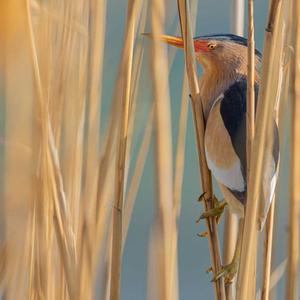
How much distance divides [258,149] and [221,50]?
55cm

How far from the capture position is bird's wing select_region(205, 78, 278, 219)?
1.23 meters

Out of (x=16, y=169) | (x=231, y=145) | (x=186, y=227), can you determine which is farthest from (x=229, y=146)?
(x=186, y=227)

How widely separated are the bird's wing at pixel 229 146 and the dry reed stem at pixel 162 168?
0.22ft

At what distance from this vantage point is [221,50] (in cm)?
151

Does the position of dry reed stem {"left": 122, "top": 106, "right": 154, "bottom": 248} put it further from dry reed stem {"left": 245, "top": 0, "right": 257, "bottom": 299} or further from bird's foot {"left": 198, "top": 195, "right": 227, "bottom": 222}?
dry reed stem {"left": 245, "top": 0, "right": 257, "bottom": 299}

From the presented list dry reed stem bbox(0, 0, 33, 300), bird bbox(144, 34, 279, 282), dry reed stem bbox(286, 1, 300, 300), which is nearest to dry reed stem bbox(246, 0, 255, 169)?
bird bbox(144, 34, 279, 282)

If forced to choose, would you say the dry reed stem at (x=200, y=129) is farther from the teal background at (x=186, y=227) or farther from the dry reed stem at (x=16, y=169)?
the teal background at (x=186, y=227)

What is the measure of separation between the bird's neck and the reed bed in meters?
0.14

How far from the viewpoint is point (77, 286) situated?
1131 millimetres

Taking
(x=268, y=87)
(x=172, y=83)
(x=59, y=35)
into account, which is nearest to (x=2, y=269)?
(x=59, y=35)

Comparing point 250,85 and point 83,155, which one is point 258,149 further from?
point 83,155

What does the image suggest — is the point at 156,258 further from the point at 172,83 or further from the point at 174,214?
the point at 172,83

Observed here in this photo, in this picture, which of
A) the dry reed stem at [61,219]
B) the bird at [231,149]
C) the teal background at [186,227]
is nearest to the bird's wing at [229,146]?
the bird at [231,149]

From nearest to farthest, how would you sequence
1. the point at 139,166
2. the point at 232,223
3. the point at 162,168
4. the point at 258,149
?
the point at 258,149, the point at 162,168, the point at 139,166, the point at 232,223
